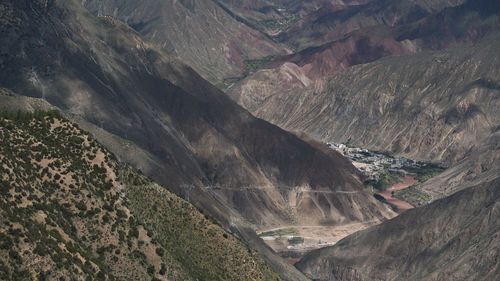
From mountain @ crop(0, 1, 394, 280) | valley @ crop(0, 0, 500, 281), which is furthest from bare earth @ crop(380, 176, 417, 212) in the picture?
mountain @ crop(0, 1, 394, 280)

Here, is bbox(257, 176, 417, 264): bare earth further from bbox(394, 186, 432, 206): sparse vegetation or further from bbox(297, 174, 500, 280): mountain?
bbox(394, 186, 432, 206): sparse vegetation

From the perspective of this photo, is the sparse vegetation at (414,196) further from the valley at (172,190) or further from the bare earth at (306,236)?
the bare earth at (306,236)

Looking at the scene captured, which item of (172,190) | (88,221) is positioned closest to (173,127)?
(172,190)

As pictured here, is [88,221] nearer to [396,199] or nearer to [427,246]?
[427,246]

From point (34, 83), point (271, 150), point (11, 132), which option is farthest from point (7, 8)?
point (11, 132)

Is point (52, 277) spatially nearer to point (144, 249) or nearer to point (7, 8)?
point (144, 249)
